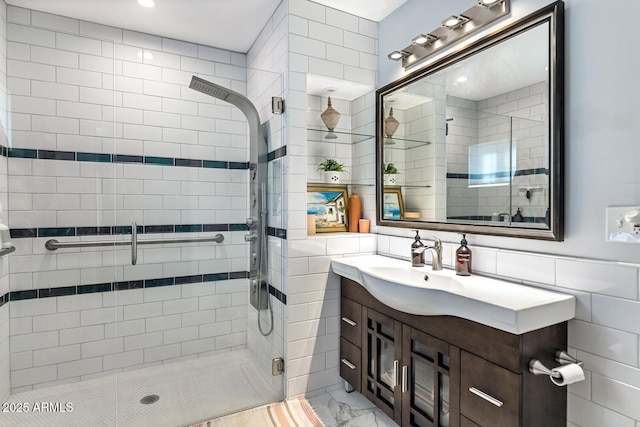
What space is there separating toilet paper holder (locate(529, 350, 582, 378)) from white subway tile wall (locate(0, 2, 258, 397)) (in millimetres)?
1547

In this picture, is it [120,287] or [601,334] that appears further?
[120,287]

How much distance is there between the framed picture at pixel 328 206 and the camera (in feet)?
8.04

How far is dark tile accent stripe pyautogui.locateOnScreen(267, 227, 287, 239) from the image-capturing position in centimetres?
212

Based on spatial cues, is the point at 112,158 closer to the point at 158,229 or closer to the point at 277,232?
the point at 158,229

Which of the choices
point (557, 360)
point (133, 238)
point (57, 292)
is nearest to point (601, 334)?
point (557, 360)

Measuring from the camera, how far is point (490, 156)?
167 centimetres

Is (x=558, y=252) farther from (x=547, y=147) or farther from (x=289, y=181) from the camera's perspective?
(x=289, y=181)

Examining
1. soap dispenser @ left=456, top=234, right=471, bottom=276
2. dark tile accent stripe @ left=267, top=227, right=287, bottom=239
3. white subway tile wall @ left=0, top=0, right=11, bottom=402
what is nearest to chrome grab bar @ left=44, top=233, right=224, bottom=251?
white subway tile wall @ left=0, top=0, right=11, bottom=402

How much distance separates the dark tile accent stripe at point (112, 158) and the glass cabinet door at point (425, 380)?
1.39 metres

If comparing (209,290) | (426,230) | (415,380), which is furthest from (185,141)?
(415,380)

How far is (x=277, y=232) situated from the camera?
2197 mm

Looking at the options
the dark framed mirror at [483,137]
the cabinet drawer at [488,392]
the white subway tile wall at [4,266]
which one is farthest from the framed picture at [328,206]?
the white subway tile wall at [4,266]

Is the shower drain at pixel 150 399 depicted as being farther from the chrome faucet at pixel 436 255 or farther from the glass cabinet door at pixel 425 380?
the chrome faucet at pixel 436 255

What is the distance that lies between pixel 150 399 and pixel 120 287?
66 cm
